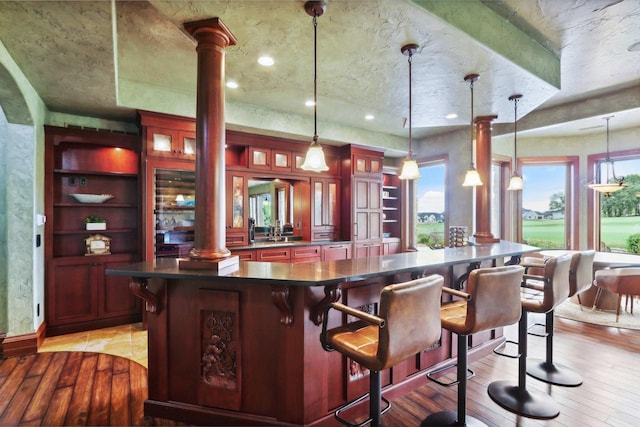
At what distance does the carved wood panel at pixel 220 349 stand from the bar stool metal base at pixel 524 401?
1.85 m

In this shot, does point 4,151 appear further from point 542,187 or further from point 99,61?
point 542,187

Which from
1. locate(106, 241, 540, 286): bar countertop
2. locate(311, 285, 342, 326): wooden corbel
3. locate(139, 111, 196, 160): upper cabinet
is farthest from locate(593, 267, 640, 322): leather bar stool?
locate(139, 111, 196, 160): upper cabinet

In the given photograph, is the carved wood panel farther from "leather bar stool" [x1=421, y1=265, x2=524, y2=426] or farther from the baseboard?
the baseboard

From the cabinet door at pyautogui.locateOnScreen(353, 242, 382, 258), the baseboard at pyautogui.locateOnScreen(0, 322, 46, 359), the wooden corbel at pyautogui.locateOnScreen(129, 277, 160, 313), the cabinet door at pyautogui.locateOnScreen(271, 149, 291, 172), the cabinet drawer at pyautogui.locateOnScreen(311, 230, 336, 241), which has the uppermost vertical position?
the cabinet door at pyautogui.locateOnScreen(271, 149, 291, 172)

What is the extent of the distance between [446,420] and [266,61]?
10.2ft

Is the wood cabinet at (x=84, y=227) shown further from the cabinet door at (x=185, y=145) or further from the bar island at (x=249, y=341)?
the bar island at (x=249, y=341)

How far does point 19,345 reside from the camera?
9.96 ft

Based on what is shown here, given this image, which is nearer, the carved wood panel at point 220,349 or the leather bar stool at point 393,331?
the leather bar stool at point 393,331

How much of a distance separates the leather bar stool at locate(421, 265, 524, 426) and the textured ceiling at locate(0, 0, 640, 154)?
5.47ft

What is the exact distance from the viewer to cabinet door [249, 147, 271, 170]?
4650 millimetres

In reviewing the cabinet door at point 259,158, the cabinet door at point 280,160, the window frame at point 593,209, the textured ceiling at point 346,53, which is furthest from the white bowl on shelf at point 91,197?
the window frame at point 593,209

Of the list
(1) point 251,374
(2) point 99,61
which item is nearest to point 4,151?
(2) point 99,61

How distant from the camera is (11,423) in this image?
2053mm

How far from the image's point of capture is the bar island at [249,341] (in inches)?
73.0
